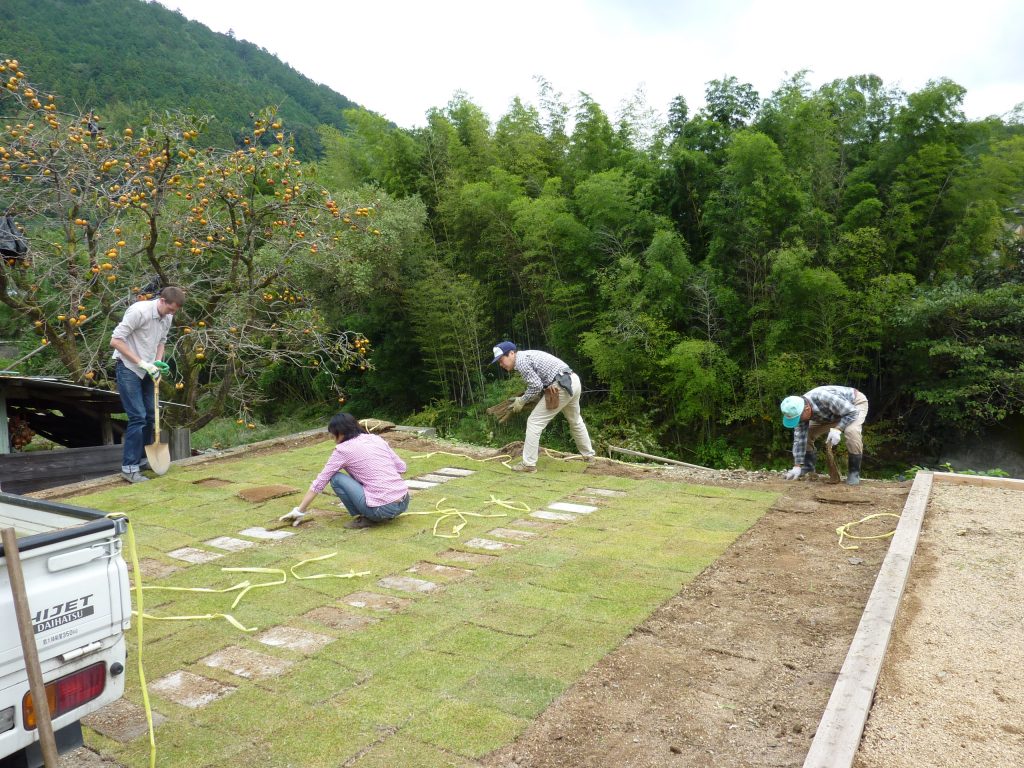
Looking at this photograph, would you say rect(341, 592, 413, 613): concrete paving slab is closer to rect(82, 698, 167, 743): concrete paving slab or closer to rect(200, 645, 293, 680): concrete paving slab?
rect(200, 645, 293, 680): concrete paving slab

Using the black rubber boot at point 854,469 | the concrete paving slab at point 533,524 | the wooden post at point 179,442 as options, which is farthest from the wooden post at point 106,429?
the black rubber boot at point 854,469

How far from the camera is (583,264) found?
439 inches

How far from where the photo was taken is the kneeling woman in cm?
459

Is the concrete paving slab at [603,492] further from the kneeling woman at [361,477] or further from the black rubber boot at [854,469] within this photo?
the black rubber boot at [854,469]

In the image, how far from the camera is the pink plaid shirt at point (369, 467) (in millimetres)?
4590

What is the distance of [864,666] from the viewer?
2732 mm

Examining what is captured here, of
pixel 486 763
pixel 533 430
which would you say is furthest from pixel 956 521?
pixel 486 763

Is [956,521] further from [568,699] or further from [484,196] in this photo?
[484,196]

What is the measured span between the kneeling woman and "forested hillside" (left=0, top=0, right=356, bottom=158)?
1460cm

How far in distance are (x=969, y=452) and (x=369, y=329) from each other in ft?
35.7

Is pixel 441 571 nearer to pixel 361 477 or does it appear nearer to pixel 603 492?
pixel 361 477

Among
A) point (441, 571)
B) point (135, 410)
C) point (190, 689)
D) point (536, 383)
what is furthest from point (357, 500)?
point (135, 410)

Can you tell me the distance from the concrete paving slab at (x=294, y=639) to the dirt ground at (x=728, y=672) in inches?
45.1

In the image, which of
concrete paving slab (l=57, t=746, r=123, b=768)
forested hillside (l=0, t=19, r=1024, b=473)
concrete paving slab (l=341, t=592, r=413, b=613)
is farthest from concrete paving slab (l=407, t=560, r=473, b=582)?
forested hillside (l=0, t=19, r=1024, b=473)
